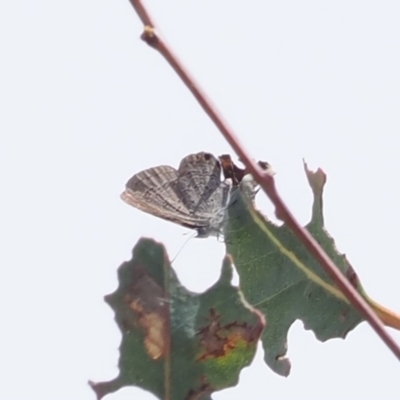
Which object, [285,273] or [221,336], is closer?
[221,336]

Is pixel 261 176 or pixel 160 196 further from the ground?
pixel 160 196

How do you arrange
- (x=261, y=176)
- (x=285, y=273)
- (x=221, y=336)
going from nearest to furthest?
1. (x=261, y=176)
2. (x=221, y=336)
3. (x=285, y=273)

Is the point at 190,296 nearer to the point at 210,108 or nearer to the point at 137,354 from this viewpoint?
the point at 137,354

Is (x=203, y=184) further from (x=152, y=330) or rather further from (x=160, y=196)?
(x=152, y=330)

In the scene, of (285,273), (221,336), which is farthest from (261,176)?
(285,273)

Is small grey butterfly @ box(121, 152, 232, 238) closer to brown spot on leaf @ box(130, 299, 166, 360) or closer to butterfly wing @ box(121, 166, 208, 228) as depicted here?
butterfly wing @ box(121, 166, 208, 228)

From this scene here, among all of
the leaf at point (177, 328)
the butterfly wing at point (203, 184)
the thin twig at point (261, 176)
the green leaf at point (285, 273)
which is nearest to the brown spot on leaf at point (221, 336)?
the leaf at point (177, 328)
